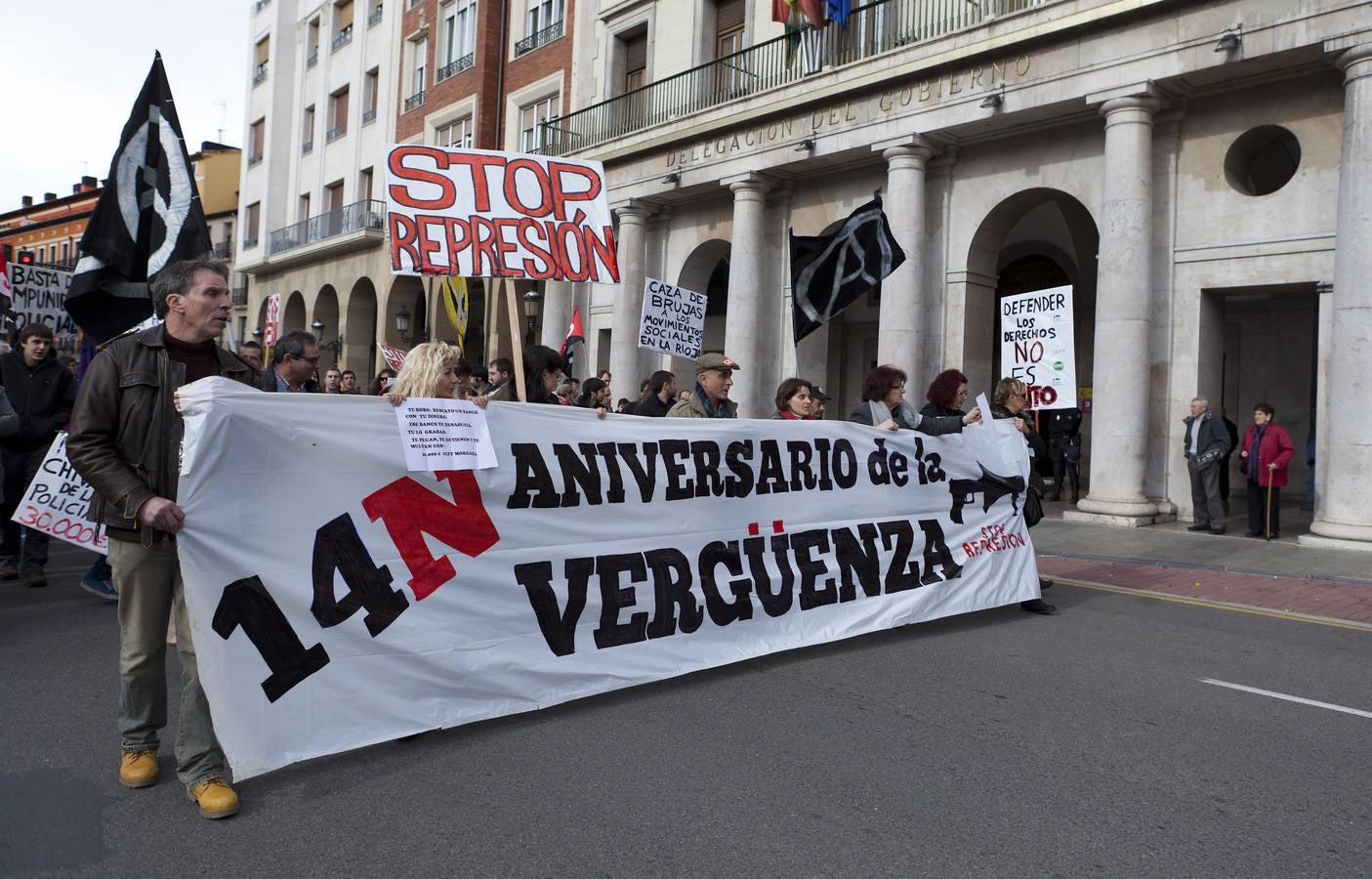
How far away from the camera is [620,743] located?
4211mm

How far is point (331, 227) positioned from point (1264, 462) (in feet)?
98.6

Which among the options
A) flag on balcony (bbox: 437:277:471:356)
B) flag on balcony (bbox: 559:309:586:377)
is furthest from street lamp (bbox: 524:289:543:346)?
flag on balcony (bbox: 437:277:471:356)

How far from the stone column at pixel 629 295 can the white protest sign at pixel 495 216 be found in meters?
13.0

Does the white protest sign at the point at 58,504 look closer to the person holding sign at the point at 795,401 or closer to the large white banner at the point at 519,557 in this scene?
the large white banner at the point at 519,557

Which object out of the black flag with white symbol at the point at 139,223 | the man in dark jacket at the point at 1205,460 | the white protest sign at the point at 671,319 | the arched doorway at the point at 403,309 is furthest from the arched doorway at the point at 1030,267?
the arched doorway at the point at 403,309

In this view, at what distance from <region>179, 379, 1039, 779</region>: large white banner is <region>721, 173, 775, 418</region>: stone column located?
Result: 37.9ft

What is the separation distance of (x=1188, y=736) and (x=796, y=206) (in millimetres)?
15387

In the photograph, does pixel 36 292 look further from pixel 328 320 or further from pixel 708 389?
pixel 328 320

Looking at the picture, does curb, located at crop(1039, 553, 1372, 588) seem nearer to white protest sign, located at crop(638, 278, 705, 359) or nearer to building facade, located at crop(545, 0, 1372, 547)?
building facade, located at crop(545, 0, 1372, 547)

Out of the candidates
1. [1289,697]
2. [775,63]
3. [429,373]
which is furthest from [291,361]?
[775,63]

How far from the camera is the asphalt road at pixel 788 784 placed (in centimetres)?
314

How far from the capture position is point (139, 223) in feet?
20.1

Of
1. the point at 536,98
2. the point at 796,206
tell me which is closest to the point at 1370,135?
the point at 796,206

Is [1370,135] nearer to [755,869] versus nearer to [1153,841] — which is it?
[1153,841]
